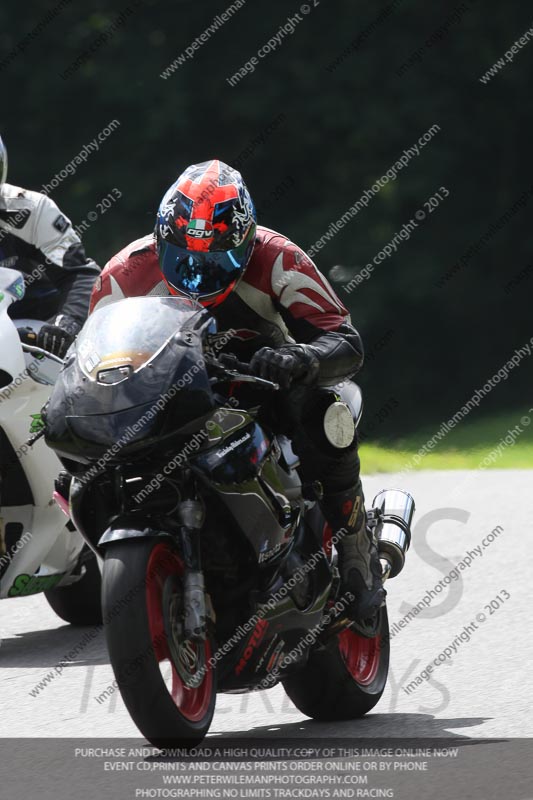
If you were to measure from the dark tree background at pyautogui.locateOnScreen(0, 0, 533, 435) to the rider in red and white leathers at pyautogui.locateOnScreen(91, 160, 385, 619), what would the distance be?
15.4m

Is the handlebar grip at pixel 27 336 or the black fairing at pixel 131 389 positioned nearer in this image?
the black fairing at pixel 131 389

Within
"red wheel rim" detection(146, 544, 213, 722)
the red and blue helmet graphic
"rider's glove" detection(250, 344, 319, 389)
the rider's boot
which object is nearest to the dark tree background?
the rider's boot

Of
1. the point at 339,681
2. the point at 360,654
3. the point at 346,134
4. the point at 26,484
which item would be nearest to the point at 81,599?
the point at 26,484

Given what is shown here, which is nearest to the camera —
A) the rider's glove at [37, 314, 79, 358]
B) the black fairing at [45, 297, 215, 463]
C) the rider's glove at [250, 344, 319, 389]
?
the black fairing at [45, 297, 215, 463]

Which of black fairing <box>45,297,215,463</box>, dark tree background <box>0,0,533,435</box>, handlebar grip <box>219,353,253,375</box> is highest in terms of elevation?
handlebar grip <box>219,353,253,375</box>

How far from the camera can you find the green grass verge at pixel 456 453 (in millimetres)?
12641

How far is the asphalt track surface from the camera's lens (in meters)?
4.48

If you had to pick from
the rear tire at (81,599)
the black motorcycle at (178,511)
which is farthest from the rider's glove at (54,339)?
the black motorcycle at (178,511)

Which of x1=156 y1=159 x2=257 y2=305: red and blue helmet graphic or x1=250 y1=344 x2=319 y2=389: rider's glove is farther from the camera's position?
x1=156 y1=159 x2=257 y2=305: red and blue helmet graphic

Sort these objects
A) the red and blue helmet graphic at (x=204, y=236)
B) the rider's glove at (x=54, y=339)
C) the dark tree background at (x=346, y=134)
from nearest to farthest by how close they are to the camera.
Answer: the red and blue helmet graphic at (x=204, y=236), the rider's glove at (x=54, y=339), the dark tree background at (x=346, y=134)

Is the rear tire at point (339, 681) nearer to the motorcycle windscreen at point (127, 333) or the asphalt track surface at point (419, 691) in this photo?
the asphalt track surface at point (419, 691)

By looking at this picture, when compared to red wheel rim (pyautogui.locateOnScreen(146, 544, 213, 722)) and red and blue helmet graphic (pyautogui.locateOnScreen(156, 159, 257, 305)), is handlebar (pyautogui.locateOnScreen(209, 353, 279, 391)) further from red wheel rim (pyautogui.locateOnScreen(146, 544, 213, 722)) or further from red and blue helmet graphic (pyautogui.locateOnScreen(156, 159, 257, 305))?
red wheel rim (pyautogui.locateOnScreen(146, 544, 213, 722))

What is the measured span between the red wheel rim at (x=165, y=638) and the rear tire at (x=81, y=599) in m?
2.77

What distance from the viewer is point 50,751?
4.88m
